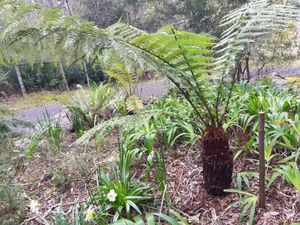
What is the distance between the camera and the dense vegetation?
1.58 metres

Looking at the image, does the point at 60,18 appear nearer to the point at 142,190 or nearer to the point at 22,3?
the point at 22,3

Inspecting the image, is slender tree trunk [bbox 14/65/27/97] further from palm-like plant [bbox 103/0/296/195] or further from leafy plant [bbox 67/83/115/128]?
palm-like plant [bbox 103/0/296/195]

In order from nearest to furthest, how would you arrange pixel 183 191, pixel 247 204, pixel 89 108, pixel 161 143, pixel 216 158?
1. pixel 247 204
2. pixel 216 158
3. pixel 183 191
4. pixel 161 143
5. pixel 89 108

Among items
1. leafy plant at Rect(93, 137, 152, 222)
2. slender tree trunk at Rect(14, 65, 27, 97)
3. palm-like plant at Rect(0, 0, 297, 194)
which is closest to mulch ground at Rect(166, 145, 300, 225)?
palm-like plant at Rect(0, 0, 297, 194)

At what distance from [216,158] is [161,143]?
32.7 inches

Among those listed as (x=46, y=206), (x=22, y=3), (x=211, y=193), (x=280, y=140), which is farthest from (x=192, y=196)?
(x=22, y=3)

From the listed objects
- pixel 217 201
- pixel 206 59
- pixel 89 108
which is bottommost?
pixel 217 201

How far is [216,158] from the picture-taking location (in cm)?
172

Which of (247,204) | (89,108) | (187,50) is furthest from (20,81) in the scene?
(247,204)

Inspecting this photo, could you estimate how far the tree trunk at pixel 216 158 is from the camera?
1.69 meters

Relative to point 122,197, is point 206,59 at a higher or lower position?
higher

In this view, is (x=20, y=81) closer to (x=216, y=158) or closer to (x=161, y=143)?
(x=161, y=143)

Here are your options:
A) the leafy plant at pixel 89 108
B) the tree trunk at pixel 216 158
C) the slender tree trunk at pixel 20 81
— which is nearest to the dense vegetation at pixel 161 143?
the tree trunk at pixel 216 158

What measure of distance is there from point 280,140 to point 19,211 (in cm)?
197
